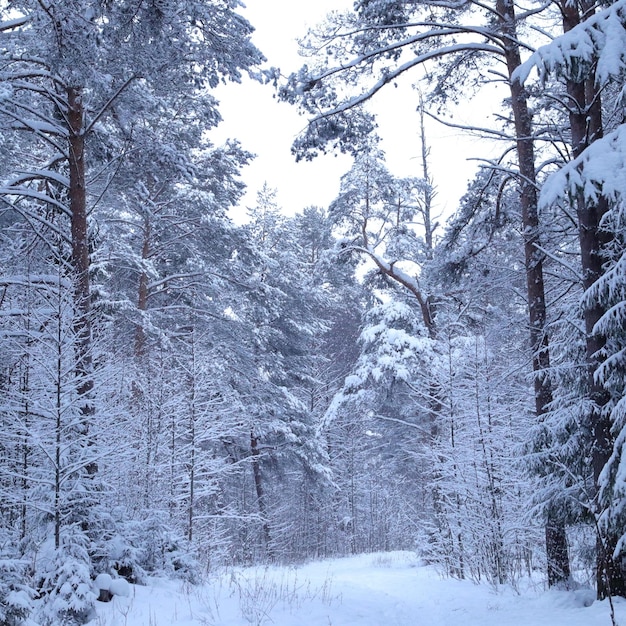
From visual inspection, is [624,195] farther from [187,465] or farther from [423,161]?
[423,161]

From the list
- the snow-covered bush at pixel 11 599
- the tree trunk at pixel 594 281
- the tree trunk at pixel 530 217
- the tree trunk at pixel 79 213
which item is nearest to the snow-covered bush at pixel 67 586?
the snow-covered bush at pixel 11 599

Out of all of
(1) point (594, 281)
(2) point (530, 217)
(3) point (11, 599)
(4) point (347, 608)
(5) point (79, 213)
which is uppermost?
(5) point (79, 213)

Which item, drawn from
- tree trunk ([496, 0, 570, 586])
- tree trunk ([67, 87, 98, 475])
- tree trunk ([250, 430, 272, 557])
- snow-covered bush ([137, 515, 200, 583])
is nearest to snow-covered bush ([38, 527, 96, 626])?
snow-covered bush ([137, 515, 200, 583])

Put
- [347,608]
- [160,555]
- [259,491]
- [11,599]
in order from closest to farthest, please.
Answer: [11,599], [347,608], [160,555], [259,491]

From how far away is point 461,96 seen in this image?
386 inches

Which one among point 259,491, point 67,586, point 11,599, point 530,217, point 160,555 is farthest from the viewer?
point 259,491

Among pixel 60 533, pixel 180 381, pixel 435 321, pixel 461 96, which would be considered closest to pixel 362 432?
pixel 435 321

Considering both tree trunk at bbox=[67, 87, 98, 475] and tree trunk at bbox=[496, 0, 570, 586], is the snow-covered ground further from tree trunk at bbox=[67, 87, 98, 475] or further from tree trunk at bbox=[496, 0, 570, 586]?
tree trunk at bbox=[67, 87, 98, 475]

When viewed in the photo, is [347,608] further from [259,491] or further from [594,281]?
[259,491]

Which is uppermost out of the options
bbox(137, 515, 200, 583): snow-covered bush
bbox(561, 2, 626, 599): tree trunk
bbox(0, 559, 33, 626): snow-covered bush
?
bbox(561, 2, 626, 599): tree trunk

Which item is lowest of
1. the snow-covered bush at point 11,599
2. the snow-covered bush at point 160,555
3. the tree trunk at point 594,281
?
the snow-covered bush at point 160,555

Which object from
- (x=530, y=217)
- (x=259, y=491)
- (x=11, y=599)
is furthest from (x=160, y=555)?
(x=259, y=491)

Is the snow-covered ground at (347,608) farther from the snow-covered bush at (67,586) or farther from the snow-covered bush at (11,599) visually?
the snow-covered bush at (11,599)

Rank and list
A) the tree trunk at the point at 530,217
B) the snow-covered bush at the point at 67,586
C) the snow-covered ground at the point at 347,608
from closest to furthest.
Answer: the snow-covered bush at the point at 67,586, the snow-covered ground at the point at 347,608, the tree trunk at the point at 530,217
